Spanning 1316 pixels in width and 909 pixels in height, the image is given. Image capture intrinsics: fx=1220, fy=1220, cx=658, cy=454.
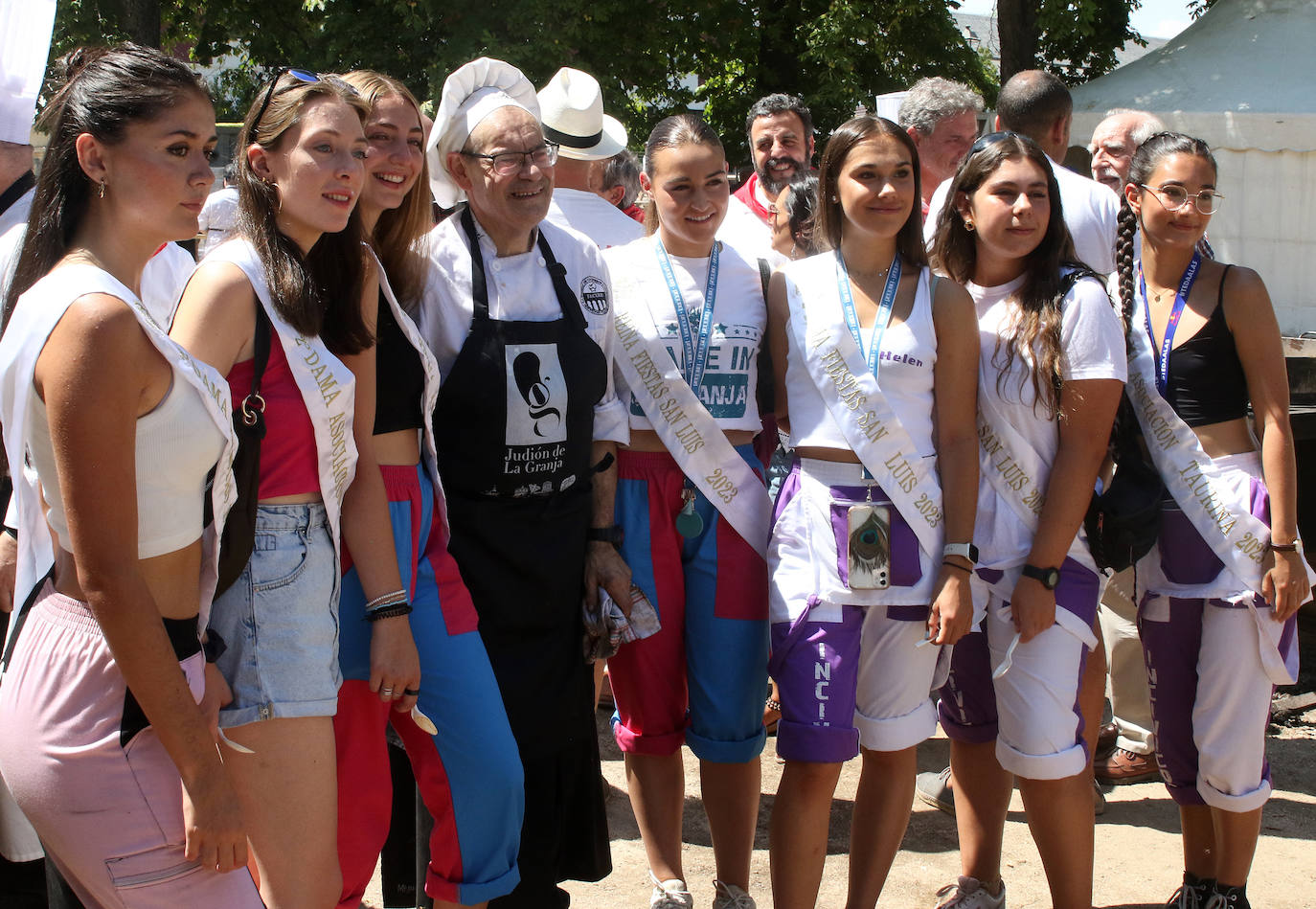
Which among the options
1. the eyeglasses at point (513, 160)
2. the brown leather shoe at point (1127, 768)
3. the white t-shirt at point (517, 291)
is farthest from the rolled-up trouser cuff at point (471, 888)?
the brown leather shoe at point (1127, 768)

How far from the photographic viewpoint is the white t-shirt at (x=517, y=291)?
2852 millimetres

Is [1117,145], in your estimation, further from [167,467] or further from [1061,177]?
[167,467]

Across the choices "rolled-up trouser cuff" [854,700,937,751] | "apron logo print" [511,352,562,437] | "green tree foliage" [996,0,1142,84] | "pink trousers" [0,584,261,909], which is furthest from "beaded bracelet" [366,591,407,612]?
"green tree foliage" [996,0,1142,84]

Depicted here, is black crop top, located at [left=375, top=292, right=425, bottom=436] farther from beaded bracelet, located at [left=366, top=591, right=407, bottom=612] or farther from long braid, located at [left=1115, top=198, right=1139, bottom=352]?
long braid, located at [left=1115, top=198, right=1139, bottom=352]

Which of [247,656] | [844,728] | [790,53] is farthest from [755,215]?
[790,53]

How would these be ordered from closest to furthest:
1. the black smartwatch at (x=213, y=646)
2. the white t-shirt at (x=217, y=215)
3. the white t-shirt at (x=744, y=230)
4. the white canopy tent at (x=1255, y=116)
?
the black smartwatch at (x=213, y=646) → the white t-shirt at (x=217, y=215) → the white t-shirt at (x=744, y=230) → the white canopy tent at (x=1255, y=116)

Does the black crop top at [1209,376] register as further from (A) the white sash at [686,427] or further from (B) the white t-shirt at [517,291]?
(B) the white t-shirt at [517,291]

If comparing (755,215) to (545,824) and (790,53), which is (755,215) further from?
(790,53)

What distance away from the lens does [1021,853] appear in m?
3.68

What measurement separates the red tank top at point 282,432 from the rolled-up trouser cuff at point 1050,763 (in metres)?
1.86

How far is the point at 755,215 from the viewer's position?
197 inches

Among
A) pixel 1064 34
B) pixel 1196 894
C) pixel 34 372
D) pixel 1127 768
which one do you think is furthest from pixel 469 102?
pixel 1064 34

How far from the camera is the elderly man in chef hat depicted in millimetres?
2834

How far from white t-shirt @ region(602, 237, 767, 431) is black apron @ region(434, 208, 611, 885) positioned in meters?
0.26
